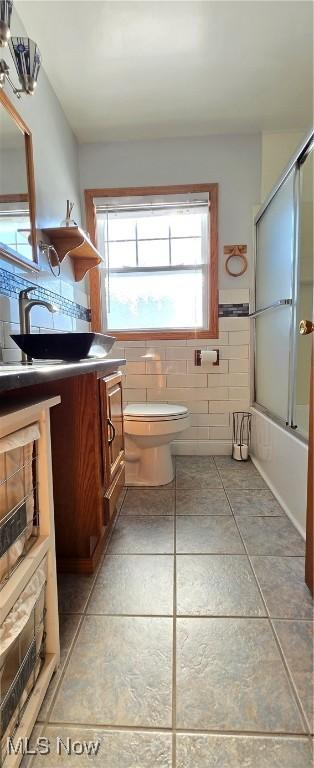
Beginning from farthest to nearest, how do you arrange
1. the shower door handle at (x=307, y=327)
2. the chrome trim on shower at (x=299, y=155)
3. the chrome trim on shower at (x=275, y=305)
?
the chrome trim on shower at (x=275, y=305) → the chrome trim on shower at (x=299, y=155) → the shower door handle at (x=307, y=327)

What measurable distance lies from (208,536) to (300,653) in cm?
56

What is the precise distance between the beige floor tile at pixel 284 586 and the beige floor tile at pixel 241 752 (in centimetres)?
32

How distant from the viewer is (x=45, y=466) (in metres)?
0.75

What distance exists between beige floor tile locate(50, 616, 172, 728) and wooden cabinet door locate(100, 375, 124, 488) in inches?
18.0

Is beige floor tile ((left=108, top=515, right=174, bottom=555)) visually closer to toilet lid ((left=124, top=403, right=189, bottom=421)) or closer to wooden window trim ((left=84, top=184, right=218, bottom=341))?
toilet lid ((left=124, top=403, right=189, bottom=421))

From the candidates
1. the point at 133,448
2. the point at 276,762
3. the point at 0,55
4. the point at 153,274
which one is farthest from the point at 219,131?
the point at 276,762

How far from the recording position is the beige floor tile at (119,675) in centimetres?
71

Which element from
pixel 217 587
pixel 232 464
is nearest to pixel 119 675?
pixel 217 587

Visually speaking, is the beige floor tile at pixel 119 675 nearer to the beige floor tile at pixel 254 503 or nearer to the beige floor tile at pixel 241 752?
the beige floor tile at pixel 241 752

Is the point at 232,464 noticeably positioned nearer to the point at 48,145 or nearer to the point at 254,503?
the point at 254,503

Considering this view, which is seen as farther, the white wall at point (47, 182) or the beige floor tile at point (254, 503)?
the beige floor tile at point (254, 503)

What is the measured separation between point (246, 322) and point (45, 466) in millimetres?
1948

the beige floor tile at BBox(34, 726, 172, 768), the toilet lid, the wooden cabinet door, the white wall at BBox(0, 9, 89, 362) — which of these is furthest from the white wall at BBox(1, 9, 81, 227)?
the beige floor tile at BBox(34, 726, 172, 768)

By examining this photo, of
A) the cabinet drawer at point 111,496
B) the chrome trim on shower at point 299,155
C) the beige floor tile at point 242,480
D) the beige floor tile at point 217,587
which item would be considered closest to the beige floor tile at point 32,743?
the beige floor tile at point 217,587
